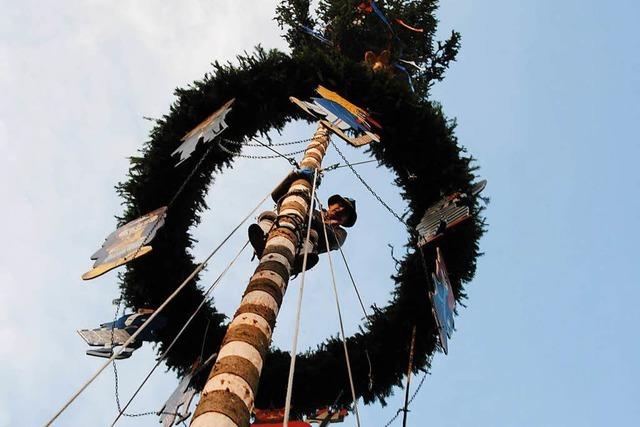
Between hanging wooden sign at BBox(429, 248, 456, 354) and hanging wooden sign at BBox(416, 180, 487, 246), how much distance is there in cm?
52

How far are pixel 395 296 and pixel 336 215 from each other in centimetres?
155

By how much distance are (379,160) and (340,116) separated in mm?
2118

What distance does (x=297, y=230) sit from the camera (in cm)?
696

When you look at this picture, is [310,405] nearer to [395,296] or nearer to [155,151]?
[395,296]

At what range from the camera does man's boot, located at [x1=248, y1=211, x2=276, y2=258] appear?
751 centimetres

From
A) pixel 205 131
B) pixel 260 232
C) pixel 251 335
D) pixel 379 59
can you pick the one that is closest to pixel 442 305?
pixel 260 232

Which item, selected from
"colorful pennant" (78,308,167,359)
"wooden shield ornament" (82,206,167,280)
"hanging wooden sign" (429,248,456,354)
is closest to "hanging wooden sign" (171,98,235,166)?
"wooden shield ornament" (82,206,167,280)

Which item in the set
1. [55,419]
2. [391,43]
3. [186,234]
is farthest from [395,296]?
[391,43]

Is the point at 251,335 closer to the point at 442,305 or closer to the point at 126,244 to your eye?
the point at 442,305

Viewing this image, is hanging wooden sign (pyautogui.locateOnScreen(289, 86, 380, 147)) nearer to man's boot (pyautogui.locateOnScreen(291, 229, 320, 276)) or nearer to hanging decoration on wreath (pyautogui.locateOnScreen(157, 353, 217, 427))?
man's boot (pyautogui.locateOnScreen(291, 229, 320, 276))

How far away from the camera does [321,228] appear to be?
812 cm

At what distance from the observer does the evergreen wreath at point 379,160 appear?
881 centimetres

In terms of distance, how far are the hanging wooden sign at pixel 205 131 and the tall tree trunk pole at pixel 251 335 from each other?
141cm

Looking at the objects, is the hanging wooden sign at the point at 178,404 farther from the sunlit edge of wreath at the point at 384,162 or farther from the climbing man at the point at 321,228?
the climbing man at the point at 321,228
